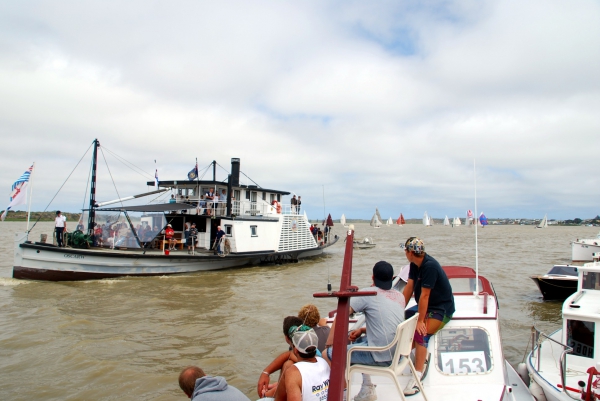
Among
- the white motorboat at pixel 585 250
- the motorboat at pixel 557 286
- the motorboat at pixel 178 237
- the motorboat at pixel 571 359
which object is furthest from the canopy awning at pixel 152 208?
the white motorboat at pixel 585 250

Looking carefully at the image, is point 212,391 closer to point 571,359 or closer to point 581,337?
point 571,359

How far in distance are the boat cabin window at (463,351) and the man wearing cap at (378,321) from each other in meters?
0.99

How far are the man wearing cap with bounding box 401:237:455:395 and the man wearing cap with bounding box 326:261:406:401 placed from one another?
0.42 metres

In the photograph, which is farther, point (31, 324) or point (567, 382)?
point (31, 324)

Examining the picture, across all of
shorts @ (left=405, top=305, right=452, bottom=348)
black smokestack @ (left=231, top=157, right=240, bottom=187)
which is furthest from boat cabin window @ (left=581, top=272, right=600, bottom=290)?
black smokestack @ (left=231, top=157, right=240, bottom=187)

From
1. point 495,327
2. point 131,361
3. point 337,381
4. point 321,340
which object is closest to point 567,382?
point 495,327

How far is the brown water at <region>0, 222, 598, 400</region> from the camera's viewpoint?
7.33 meters

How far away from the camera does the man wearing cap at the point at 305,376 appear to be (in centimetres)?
326

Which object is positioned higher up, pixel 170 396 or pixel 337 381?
pixel 337 381

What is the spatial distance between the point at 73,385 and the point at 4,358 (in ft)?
7.71

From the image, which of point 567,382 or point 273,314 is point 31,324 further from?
point 567,382

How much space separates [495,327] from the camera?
4836 mm

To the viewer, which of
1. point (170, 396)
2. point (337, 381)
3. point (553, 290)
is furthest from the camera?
point (553, 290)

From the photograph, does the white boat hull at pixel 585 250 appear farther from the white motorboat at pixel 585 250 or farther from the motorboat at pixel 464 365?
the motorboat at pixel 464 365
